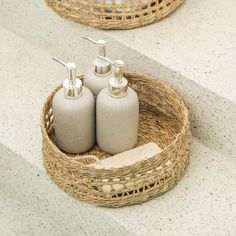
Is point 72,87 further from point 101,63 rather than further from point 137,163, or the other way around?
point 137,163

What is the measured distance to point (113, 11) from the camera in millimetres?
1186

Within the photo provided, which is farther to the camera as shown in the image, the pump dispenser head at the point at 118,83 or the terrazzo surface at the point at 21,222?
the terrazzo surface at the point at 21,222

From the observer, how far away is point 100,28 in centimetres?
122

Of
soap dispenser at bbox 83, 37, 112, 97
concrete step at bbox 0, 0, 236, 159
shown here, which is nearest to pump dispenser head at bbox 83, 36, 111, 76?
soap dispenser at bbox 83, 37, 112, 97

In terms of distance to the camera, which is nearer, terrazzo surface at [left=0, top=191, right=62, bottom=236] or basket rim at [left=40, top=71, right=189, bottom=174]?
basket rim at [left=40, top=71, right=189, bottom=174]

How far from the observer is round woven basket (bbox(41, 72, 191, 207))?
0.98 m

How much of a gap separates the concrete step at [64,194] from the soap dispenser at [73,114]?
0.26ft

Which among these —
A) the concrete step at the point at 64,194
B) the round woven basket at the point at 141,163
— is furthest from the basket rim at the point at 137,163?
the concrete step at the point at 64,194

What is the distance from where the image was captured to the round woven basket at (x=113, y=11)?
1175 mm

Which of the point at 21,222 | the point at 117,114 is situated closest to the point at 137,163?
the point at 117,114

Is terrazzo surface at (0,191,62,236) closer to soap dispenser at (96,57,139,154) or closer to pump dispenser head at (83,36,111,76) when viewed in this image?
soap dispenser at (96,57,139,154)

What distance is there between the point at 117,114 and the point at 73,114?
73 millimetres

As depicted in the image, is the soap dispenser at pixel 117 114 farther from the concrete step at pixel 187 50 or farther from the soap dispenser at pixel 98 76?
the concrete step at pixel 187 50

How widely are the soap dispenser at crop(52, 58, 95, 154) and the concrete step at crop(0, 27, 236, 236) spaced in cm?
8
